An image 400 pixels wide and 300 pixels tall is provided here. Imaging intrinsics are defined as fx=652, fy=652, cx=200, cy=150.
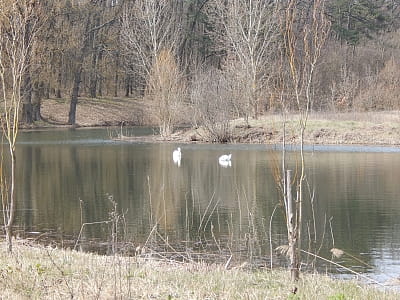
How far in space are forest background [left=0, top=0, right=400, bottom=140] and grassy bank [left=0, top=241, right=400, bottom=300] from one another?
1360cm

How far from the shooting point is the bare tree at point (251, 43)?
124ft

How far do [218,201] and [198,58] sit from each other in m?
47.8

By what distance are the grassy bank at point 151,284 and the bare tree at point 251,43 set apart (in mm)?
30365

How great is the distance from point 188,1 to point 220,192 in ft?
157

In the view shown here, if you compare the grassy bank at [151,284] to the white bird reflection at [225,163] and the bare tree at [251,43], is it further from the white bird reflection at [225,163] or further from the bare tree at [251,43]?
the bare tree at [251,43]

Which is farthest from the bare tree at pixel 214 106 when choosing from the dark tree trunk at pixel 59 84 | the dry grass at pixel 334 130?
the dark tree trunk at pixel 59 84

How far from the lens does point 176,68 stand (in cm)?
4019

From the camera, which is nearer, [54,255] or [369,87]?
[54,255]

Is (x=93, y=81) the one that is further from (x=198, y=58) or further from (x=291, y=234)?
(x=291, y=234)

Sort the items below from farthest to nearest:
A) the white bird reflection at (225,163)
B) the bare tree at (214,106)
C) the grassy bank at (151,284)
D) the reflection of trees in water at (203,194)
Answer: the bare tree at (214,106) < the white bird reflection at (225,163) < the reflection of trees in water at (203,194) < the grassy bank at (151,284)

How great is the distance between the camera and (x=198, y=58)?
203 feet

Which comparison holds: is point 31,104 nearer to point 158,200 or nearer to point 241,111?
point 241,111

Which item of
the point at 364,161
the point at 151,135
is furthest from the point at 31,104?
the point at 364,161

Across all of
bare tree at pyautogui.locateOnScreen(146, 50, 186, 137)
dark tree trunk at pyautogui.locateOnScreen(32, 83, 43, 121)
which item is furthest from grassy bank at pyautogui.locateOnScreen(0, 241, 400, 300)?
dark tree trunk at pyautogui.locateOnScreen(32, 83, 43, 121)
